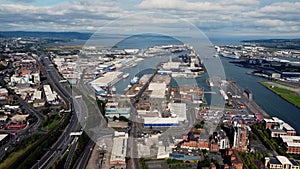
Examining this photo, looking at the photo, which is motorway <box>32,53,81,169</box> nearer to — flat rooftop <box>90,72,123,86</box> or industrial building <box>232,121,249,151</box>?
flat rooftop <box>90,72,123,86</box>

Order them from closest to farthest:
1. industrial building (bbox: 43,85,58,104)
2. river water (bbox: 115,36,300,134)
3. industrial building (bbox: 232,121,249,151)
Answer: industrial building (bbox: 232,121,249,151)
river water (bbox: 115,36,300,134)
industrial building (bbox: 43,85,58,104)

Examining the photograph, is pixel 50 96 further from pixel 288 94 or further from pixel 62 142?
pixel 288 94

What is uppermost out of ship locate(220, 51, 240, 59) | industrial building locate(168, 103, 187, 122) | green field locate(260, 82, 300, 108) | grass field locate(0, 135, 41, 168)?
ship locate(220, 51, 240, 59)

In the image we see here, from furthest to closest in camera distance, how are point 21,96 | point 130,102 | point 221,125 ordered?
1. point 21,96
2. point 130,102
3. point 221,125

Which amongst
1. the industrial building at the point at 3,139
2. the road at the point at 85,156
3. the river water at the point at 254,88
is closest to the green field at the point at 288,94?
the river water at the point at 254,88

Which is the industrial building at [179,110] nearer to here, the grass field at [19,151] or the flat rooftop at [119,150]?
the flat rooftop at [119,150]

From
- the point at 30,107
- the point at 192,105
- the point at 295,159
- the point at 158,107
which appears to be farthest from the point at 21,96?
the point at 295,159

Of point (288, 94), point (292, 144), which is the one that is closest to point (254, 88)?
point (288, 94)

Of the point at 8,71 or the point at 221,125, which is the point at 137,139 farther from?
the point at 8,71

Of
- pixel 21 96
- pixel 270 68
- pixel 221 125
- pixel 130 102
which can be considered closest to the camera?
pixel 221 125

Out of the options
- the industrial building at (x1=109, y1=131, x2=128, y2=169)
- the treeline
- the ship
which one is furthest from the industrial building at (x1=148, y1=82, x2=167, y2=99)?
the ship

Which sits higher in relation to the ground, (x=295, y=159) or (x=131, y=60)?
(x=131, y=60)
